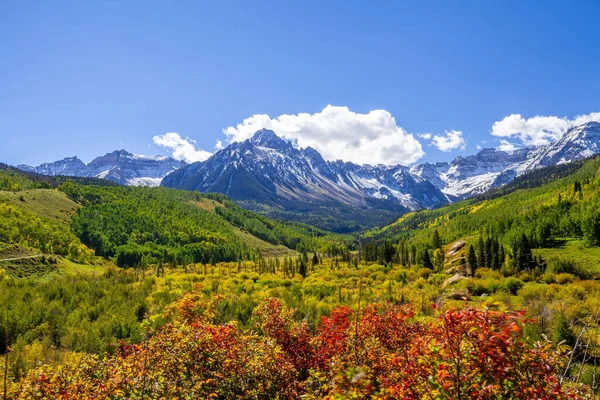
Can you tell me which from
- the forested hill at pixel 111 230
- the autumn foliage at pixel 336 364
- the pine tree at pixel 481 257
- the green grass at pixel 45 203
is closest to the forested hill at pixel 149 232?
the forested hill at pixel 111 230

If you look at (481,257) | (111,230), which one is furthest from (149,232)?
(481,257)

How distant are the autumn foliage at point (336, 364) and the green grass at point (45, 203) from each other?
143870mm

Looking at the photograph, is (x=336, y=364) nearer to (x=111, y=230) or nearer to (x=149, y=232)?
(x=111, y=230)

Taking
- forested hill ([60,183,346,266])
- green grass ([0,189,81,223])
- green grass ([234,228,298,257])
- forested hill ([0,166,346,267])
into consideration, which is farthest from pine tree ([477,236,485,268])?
green grass ([0,189,81,223])

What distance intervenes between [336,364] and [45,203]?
553ft

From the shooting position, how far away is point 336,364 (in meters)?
8.38

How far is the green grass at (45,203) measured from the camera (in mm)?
124694

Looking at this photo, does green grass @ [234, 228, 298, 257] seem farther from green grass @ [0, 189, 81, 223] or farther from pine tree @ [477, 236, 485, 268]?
pine tree @ [477, 236, 485, 268]

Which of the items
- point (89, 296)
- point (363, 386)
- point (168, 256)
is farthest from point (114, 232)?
point (363, 386)

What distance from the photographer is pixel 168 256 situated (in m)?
130

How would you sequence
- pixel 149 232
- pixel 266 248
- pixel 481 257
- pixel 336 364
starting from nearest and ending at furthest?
pixel 336 364, pixel 481 257, pixel 149 232, pixel 266 248

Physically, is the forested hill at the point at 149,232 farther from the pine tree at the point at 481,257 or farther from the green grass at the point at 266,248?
the pine tree at the point at 481,257

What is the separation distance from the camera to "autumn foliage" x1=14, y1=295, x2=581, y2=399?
18.1ft

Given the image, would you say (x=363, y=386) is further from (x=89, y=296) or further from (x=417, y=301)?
(x=89, y=296)
